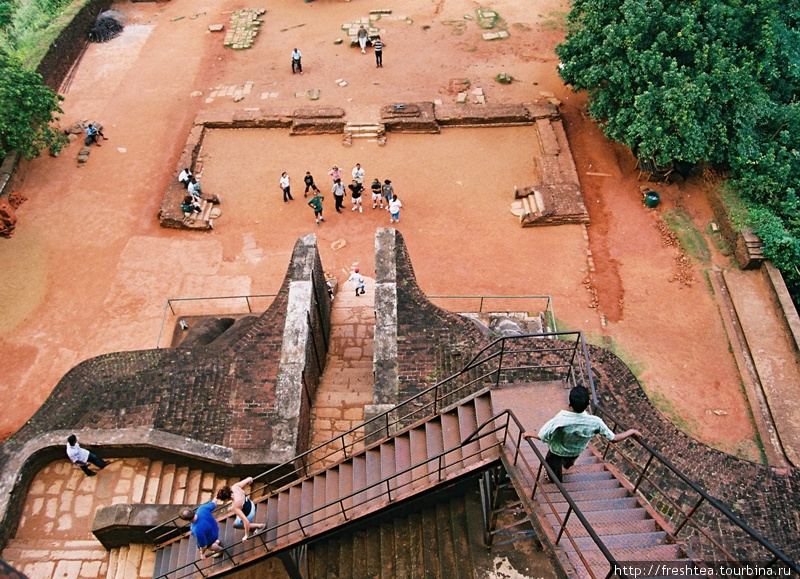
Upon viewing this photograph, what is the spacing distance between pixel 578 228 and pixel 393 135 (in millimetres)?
6882

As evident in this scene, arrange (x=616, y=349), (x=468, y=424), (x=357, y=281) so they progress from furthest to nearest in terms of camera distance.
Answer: (x=357, y=281) → (x=616, y=349) → (x=468, y=424)

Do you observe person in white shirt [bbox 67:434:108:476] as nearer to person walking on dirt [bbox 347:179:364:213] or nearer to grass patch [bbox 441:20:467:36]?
person walking on dirt [bbox 347:179:364:213]

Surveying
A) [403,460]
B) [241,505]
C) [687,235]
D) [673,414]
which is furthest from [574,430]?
[687,235]

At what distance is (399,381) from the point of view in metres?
9.80

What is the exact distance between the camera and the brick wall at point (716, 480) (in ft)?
28.2

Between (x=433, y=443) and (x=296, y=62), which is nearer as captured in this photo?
(x=433, y=443)

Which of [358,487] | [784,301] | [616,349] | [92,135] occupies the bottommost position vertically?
[616,349]

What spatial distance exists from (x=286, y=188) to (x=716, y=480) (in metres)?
12.4

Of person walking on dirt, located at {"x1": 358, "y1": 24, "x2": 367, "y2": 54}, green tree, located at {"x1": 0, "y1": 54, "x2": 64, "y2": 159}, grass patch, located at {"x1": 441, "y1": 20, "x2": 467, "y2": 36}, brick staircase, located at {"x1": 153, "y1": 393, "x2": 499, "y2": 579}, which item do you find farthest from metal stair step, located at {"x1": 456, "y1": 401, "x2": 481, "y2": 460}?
Result: grass patch, located at {"x1": 441, "y1": 20, "x2": 467, "y2": 36}

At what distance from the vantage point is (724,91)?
14734 millimetres

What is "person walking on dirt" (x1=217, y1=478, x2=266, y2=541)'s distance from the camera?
25.2ft

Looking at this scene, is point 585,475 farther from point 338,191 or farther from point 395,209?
point 338,191

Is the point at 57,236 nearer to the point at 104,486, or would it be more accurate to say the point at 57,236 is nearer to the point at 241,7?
the point at 104,486

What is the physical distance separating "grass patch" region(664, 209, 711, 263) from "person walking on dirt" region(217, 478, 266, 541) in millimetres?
12741
